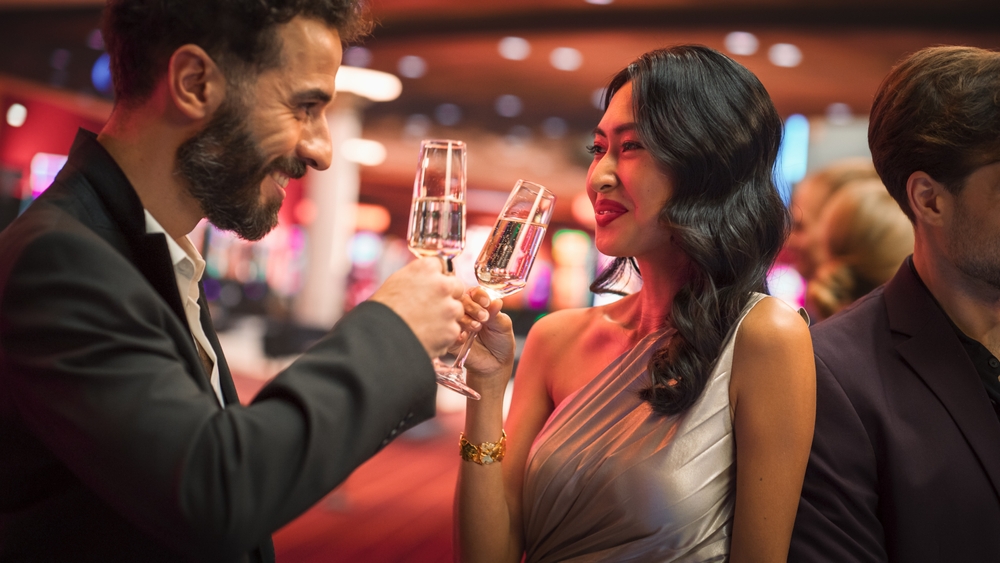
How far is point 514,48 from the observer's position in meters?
8.09

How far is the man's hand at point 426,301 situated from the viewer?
3.75 ft

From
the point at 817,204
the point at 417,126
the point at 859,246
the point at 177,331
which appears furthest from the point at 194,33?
the point at 417,126

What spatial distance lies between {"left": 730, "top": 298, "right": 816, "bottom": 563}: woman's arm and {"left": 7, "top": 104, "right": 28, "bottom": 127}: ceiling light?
28.4ft

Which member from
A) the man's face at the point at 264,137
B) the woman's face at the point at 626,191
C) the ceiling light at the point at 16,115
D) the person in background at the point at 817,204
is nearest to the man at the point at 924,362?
the woman's face at the point at 626,191

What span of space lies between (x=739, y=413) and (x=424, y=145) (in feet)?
2.78

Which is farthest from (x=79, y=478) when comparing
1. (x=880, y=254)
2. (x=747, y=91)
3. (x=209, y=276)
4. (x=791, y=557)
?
(x=209, y=276)

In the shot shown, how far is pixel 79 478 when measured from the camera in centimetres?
108

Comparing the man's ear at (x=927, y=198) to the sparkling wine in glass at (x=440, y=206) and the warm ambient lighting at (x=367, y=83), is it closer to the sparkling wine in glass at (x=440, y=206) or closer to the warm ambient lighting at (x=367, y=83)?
the sparkling wine in glass at (x=440, y=206)

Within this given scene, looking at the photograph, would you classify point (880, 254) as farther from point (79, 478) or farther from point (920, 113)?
point (79, 478)

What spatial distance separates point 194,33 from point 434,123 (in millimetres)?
9997

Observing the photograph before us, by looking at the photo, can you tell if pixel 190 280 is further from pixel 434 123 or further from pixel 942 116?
pixel 434 123

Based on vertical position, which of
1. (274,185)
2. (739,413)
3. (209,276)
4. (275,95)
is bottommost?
(209,276)

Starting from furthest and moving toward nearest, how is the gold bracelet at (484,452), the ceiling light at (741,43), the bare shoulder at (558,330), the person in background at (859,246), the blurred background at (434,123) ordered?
the ceiling light at (741,43), the blurred background at (434,123), the person in background at (859,246), the bare shoulder at (558,330), the gold bracelet at (484,452)

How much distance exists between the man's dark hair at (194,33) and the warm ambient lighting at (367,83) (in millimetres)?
7947
